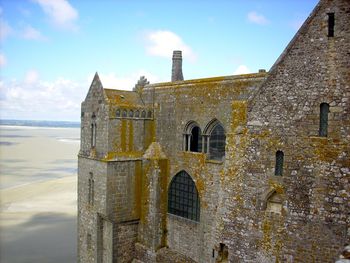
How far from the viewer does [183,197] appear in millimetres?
15500

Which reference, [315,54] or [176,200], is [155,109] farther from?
[315,54]

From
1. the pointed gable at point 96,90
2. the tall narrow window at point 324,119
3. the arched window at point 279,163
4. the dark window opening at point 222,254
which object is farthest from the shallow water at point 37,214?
Result: the tall narrow window at point 324,119

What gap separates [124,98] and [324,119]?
1085 centimetres

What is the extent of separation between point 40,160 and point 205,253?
202 ft

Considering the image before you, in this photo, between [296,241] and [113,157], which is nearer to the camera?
[296,241]

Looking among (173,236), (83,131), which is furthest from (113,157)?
(173,236)

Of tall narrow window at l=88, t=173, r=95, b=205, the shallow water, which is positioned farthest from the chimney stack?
the shallow water

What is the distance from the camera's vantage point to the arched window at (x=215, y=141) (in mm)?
14219

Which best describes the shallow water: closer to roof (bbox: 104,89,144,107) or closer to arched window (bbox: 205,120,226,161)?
roof (bbox: 104,89,144,107)

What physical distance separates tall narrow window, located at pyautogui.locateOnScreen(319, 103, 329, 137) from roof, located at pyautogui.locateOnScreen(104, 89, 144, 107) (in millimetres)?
10270

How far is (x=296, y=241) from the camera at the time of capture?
7219mm

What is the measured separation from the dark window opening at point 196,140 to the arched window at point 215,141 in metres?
0.56

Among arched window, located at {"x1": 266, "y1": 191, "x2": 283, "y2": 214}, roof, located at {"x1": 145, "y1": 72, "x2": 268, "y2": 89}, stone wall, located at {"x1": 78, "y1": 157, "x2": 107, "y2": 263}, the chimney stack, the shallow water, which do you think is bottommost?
the shallow water

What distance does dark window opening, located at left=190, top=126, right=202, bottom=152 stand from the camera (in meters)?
15.1
